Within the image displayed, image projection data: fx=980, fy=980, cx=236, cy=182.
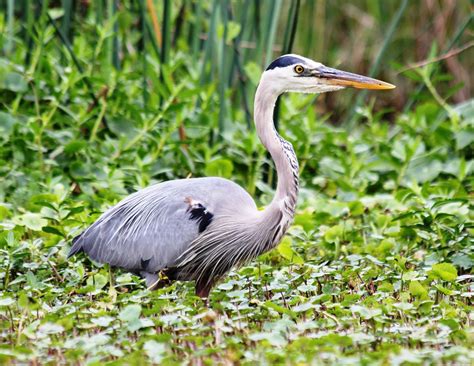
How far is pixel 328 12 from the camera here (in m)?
11.1

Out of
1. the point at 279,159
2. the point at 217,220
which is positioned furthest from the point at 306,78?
the point at 217,220

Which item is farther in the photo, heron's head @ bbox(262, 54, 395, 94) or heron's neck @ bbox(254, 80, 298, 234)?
heron's head @ bbox(262, 54, 395, 94)

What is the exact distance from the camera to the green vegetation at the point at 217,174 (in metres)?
4.01

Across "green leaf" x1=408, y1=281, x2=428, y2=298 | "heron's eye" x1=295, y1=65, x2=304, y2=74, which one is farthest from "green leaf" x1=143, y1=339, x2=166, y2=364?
"heron's eye" x1=295, y1=65, x2=304, y2=74

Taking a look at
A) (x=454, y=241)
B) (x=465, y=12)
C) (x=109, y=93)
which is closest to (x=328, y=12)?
(x=465, y=12)

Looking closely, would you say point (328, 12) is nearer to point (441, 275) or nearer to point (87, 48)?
point (87, 48)

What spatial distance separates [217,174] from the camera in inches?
264

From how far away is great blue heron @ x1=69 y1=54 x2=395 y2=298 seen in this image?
509 centimetres

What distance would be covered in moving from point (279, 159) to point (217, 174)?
1.69 m

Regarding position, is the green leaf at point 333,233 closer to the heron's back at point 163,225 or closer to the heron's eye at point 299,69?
the heron's back at point 163,225

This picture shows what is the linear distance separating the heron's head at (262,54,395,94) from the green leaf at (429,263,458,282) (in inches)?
38.3

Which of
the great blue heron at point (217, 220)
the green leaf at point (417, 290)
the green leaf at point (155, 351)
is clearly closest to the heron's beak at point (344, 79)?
the great blue heron at point (217, 220)

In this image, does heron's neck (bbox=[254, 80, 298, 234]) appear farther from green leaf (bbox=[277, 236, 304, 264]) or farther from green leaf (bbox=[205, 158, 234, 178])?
green leaf (bbox=[205, 158, 234, 178])

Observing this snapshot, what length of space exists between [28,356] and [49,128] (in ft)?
12.1
